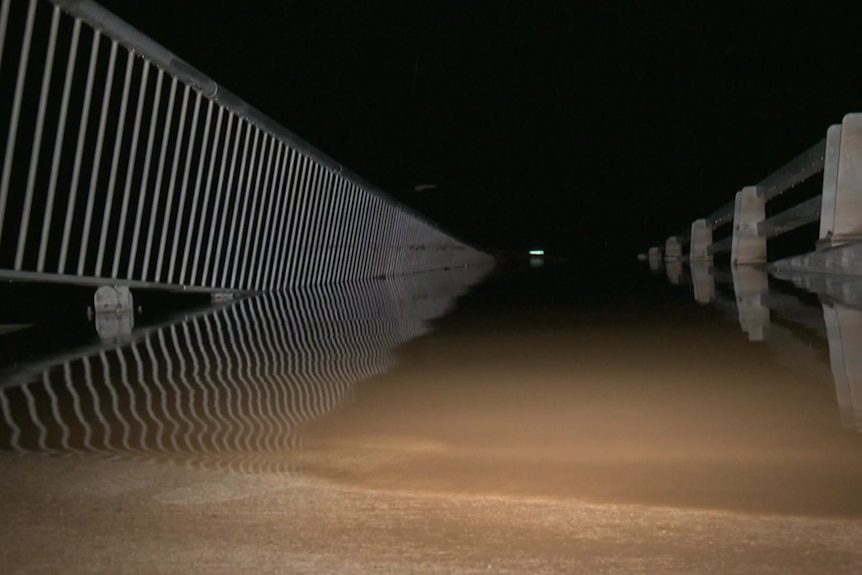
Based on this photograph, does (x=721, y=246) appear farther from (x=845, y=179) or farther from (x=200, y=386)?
(x=200, y=386)

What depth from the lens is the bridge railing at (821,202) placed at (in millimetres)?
7242

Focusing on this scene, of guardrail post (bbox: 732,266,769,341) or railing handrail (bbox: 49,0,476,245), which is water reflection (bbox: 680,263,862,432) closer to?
guardrail post (bbox: 732,266,769,341)

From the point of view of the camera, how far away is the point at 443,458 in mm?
2129

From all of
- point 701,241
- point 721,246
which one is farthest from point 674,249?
point 721,246

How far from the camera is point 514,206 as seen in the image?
35375 mm

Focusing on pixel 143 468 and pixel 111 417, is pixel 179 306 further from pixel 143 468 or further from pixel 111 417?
pixel 143 468

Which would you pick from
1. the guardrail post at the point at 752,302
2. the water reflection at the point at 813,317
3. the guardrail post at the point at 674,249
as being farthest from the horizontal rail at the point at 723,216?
the guardrail post at the point at 674,249

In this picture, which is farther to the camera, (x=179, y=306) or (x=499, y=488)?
(x=179, y=306)

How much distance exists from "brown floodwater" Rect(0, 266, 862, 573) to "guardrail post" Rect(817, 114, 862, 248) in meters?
3.40

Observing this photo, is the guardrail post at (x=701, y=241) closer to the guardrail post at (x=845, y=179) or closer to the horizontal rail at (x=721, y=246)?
the horizontal rail at (x=721, y=246)

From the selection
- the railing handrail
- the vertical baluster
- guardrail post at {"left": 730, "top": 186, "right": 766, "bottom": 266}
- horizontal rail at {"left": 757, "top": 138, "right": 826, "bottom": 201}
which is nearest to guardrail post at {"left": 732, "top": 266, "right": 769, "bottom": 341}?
horizontal rail at {"left": 757, "top": 138, "right": 826, "bottom": 201}

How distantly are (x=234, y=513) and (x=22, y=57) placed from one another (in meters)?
3.30

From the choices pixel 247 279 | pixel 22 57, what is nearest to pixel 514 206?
pixel 247 279

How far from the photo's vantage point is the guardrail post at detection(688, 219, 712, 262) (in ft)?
50.1
